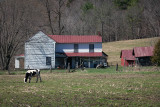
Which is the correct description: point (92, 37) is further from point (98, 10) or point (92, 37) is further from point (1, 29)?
point (98, 10)

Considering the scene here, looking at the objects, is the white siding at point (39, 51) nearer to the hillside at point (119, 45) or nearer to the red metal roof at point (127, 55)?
the red metal roof at point (127, 55)

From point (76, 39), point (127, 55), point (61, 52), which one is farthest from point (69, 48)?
point (127, 55)

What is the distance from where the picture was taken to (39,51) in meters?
51.6

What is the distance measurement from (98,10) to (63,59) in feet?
146

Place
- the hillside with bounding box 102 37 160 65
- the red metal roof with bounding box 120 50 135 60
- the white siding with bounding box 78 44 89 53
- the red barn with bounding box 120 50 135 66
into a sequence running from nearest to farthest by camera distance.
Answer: the white siding with bounding box 78 44 89 53 < the red barn with bounding box 120 50 135 66 < the red metal roof with bounding box 120 50 135 60 < the hillside with bounding box 102 37 160 65

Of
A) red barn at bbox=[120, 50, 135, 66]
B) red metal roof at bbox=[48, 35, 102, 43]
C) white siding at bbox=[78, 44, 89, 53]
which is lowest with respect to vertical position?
red barn at bbox=[120, 50, 135, 66]

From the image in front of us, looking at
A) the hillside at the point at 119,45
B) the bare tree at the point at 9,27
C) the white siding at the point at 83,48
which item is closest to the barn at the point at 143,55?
the white siding at the point at 83,48

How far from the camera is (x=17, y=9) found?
47.1 meters

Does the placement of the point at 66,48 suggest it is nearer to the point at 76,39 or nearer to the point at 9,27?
the point at 76,39

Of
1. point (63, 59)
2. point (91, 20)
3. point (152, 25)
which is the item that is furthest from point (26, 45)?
point (152, 25)

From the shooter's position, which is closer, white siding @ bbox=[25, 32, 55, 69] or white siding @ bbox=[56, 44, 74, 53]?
white siding @ bbox=[25, 32, 55, 69]

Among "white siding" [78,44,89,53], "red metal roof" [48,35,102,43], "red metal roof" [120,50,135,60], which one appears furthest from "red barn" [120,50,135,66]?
"white siding" [78,44,89,53]

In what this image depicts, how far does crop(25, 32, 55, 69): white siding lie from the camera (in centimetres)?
5116

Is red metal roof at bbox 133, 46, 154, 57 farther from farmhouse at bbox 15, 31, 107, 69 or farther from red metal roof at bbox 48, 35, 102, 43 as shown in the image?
red metal roof at bbox 48, 35, 102, 43
